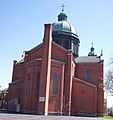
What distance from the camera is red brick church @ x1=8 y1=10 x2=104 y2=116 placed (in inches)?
1534

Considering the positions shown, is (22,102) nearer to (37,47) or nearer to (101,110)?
(37,47)

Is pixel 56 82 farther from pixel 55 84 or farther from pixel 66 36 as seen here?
pixel 66 36

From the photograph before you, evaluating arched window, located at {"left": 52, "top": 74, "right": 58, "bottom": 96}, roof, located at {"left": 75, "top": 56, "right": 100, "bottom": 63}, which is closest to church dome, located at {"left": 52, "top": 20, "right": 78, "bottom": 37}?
roof, located at {"left": 75, "top": 56, "right": 100, "bottom": 63}

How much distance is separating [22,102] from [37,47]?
10.5 metres

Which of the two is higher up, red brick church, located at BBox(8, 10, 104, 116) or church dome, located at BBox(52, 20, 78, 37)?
church dome, located at BBox(52, 20, 78, 37)

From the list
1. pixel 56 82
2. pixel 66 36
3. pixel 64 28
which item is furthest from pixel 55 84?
pixel 64 28

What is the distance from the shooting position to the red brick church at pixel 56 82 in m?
39.0

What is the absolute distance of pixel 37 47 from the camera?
44.7 meters

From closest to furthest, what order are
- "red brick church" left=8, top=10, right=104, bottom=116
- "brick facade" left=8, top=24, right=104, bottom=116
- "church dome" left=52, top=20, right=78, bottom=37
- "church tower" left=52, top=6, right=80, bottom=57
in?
"brick facade" left=8, top=24, right=104, bottom=116 < "red brick church" left=8, top=10, right=104, bottom=116 < "church tower" left=52, top=6, right=80, bottom=57 < "church dome" left=52, top=20, right=78, bottom=37

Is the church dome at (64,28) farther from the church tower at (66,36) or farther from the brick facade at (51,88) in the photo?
the brick facade at (51,88)

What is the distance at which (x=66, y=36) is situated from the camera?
50844 millimetres

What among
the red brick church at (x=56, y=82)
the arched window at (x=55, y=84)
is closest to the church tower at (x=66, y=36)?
Answer: the red brick church at (x=56, y=82)

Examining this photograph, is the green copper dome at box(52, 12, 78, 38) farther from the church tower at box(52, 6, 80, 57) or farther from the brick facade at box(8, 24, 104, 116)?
the brick facade at box(8, 24, 104, 116)

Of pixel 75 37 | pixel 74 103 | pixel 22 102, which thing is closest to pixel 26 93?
pixel 22 102
